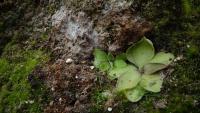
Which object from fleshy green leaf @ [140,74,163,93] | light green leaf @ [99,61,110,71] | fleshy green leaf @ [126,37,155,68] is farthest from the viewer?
light green leaf @ [99,61,110,71]

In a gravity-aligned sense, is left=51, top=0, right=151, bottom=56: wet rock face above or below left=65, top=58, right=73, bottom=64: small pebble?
above

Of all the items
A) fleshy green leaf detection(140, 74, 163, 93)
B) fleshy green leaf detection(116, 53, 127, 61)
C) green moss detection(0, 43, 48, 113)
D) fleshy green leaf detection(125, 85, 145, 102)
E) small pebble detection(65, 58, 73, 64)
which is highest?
fleshy green leaf detection(116, 53, 127, 61)

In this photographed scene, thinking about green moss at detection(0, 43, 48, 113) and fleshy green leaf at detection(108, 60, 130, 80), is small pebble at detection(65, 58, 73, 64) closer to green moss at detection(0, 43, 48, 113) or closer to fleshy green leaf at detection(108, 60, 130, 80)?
green moss at detection(0, 43, 48, 113)

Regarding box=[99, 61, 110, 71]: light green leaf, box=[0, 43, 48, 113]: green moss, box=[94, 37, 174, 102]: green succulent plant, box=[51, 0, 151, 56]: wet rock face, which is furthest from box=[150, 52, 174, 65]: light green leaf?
box=[0, 43, 48, 113]: green moss

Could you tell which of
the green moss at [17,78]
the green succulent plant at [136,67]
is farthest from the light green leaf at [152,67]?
the green moss at [17,78]

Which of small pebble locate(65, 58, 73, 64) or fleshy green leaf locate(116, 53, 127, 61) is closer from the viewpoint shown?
fleshy green leaf locate(116, 53, 127, 61)

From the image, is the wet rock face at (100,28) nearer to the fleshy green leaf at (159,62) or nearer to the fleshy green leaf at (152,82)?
the fleshy green leaf at (159,62)

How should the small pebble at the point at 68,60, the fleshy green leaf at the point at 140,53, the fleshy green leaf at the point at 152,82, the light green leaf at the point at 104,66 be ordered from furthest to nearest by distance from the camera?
1. the small pebble at the point at 68,60
2. the light green leaf at the point at 104,66
3. the fleshy green leaf at the point at 140,53
4. the fleshy green leaf at the point at 152,82

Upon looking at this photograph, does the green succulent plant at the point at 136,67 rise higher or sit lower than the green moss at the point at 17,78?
higher
